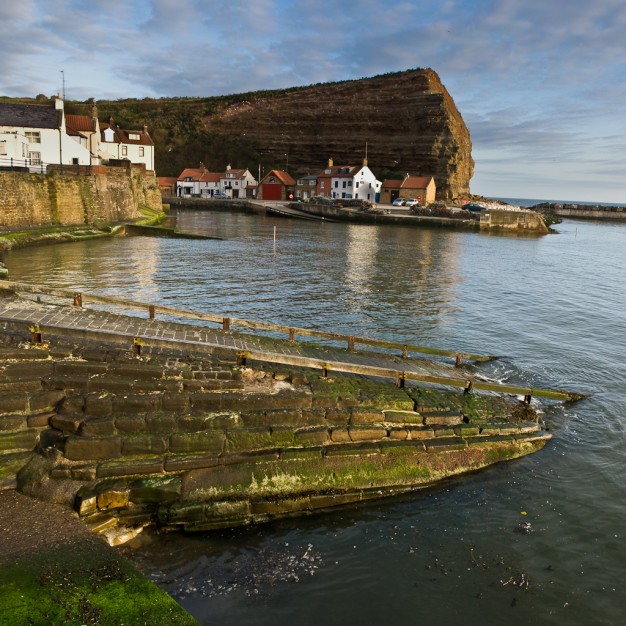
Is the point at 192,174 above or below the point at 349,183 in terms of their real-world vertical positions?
above

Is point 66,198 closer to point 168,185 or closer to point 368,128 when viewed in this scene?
point 168,185

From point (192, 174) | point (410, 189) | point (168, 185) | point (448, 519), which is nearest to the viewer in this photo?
point (448, 519)

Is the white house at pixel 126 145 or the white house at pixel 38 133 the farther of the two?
the white house at pixel 126 145

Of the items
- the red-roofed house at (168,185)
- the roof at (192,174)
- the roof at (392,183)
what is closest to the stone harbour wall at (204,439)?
the roof at (392,183)

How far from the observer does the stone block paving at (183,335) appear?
1282 centimetres

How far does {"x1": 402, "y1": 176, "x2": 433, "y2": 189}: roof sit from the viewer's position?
10200 centimetres

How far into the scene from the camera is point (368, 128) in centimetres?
12331

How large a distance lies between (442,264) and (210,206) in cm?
6863

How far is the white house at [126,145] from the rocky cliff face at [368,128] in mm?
44967

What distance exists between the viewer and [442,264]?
41.4 meters

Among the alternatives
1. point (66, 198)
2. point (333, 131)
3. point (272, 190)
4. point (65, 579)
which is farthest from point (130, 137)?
→ point (65, 579)

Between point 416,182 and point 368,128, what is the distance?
1106 inches

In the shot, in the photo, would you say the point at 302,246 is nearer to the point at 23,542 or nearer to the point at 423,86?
the point at 23,542

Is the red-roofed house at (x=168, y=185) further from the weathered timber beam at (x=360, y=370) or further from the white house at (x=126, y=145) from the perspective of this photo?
the weathered timber beam at (x=360, y=370)
